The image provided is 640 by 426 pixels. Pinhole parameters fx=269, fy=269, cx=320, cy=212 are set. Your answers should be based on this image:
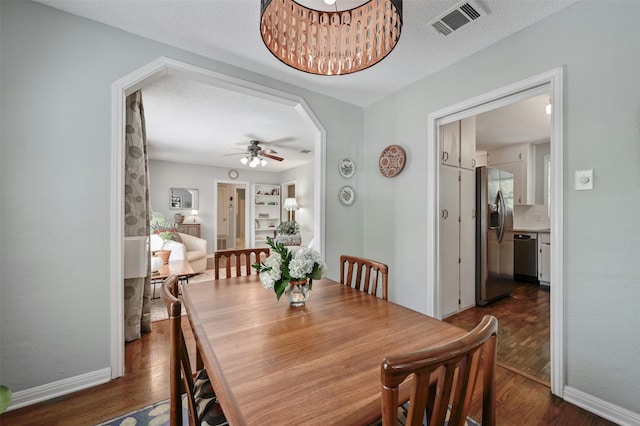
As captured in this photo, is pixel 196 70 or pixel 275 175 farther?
pixel 275 175

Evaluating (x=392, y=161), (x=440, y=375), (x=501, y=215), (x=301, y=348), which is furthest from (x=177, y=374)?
(x=501, y=215)

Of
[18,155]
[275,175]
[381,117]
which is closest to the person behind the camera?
[18,155]

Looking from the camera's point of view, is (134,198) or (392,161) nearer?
(134,198)

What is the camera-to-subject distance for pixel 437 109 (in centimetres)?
246

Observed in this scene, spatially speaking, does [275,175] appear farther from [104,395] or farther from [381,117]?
[104,395]

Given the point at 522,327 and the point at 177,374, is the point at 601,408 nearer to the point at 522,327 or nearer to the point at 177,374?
the point at 522,327

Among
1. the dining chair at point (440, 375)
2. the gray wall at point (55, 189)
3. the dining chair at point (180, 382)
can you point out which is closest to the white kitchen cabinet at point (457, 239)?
the dining chair at point (440, 375)

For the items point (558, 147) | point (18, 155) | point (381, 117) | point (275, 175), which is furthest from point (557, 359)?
point (275, 175)

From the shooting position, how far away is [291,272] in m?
1.29

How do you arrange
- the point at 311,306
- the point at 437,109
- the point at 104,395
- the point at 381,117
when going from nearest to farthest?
the point at 311,306, the point at 104,395, the point at 437,109, the point at 381,117

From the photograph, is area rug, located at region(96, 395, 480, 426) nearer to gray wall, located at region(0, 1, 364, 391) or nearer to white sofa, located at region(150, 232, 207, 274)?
gray wall, located at region(0, 1, 364, 391)

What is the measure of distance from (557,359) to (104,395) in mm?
2907

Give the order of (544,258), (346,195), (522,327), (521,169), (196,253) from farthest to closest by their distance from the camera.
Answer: (196,253) < (521,169) < (544,258) < (346,195) < (522,327)

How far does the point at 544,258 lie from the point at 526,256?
253mm
